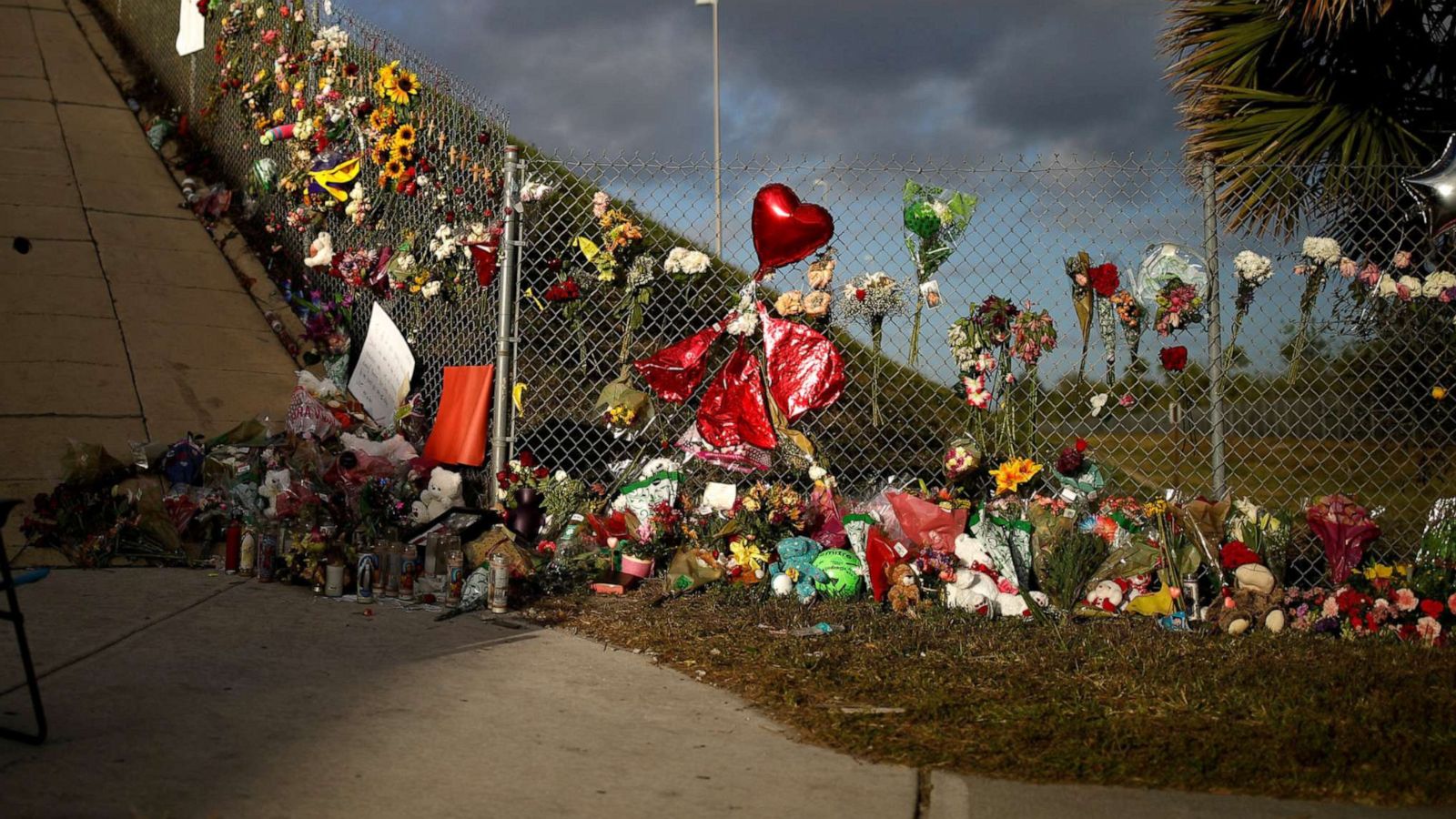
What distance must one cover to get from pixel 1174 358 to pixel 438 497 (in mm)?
3474

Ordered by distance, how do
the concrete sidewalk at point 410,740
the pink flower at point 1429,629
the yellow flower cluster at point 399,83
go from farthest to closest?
the yellow flower cluster at point 399,83 < the pink flower at point 1429,629 < the concrete sidewalk at point 410,740

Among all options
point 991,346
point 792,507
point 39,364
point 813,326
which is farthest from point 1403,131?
point 39,364

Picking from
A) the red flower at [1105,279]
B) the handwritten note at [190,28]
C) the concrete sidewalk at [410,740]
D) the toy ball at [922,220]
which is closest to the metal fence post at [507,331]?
the concrete sidewalk at [410,740]

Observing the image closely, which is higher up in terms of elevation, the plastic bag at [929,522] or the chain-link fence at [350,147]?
the chain-link fence at [350,147]

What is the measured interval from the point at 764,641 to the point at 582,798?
5.60 feet

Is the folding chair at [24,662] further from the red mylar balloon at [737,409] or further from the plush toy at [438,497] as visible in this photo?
the red mylar balloon at [737,409]

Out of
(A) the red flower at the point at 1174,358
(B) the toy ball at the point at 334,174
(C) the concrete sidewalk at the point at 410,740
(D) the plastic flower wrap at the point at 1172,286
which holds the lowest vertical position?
(C) the concrete sidewalk at the point at 410,740

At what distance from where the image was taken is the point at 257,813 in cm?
263

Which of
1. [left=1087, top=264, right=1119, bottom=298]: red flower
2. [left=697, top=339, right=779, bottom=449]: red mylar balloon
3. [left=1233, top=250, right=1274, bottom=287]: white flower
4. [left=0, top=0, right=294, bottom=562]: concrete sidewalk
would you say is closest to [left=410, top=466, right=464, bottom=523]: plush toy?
[left=697, top=339, right=779, bottom=449]: red mylar balloon

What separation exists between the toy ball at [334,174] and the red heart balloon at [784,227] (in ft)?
10.7

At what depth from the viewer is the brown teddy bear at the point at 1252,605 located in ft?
15.8

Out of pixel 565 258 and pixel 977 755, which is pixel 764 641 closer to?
pixel 977 755

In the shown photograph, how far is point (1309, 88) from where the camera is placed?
715cm

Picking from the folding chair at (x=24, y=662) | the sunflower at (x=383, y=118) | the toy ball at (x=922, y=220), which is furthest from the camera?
the sunflower at (x=383, y=118)
